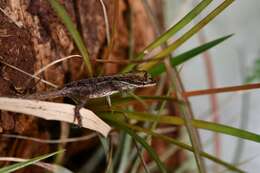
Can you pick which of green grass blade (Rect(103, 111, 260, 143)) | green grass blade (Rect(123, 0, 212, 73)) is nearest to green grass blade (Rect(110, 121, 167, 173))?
green grass blade (Rect(103, 111, 260, 143))

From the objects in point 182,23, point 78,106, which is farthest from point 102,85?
point 182,23

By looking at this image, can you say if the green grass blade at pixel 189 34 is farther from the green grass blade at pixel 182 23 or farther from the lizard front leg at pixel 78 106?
the lizard front leg at pixel 78 106

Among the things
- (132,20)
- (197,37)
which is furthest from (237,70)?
(132,20)

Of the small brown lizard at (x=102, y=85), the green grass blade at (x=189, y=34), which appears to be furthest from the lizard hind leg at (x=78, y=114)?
the green grass blade at (x=189, y=34)

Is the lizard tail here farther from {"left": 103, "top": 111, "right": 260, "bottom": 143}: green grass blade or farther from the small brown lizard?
{"left": 103, "top": 111, "right": 260, "bottom": 143}: green grass blade

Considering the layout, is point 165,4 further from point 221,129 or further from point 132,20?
point 221,129

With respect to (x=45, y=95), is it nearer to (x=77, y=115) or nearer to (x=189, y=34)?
(x=77, y=115)
